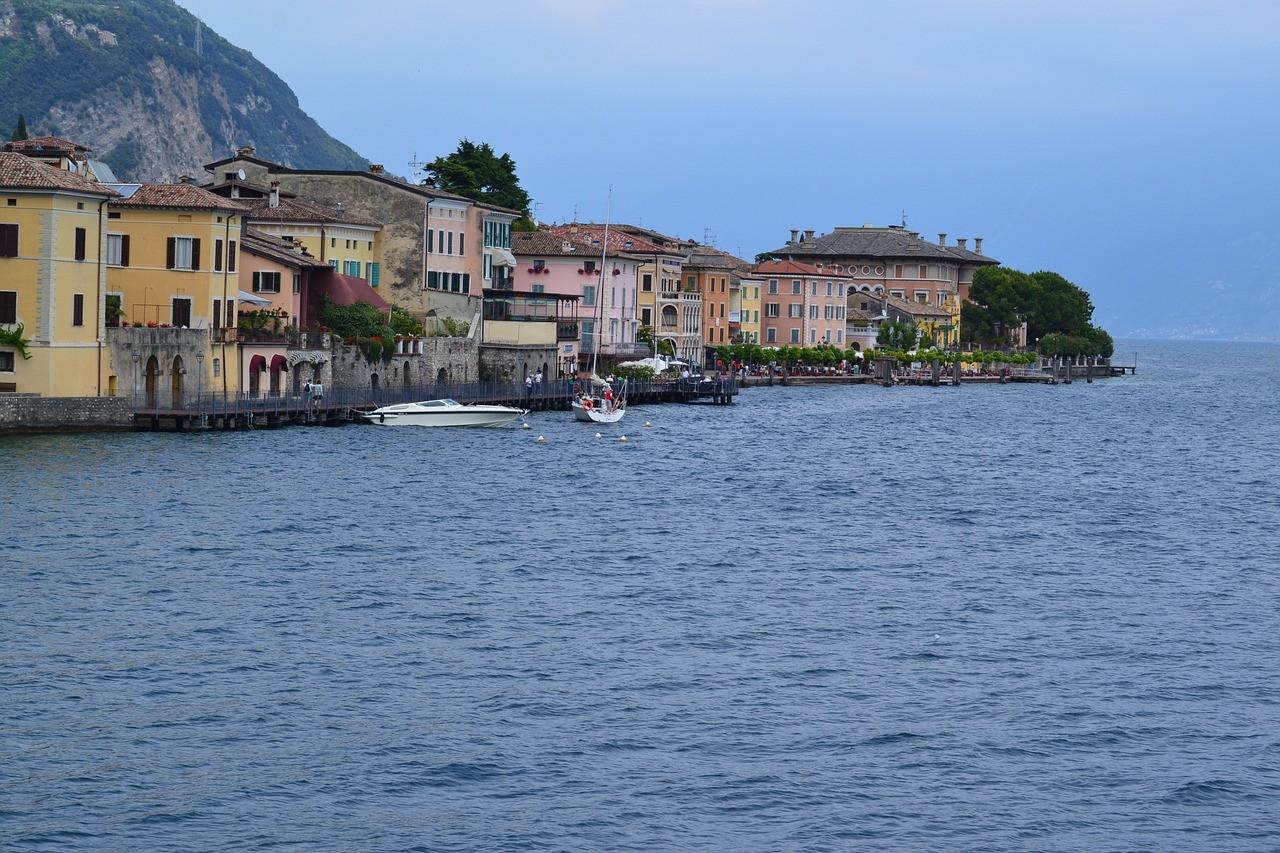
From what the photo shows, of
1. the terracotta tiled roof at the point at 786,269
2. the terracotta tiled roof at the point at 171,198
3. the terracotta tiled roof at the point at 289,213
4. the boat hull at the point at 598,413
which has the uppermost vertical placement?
the terracotta tiled roof at the point at 786,269

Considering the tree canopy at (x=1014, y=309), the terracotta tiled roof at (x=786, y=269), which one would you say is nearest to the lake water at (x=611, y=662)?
the terracotta tiled roof at (x=786, y=269)

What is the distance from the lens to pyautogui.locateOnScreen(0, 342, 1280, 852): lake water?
2606 centimetres

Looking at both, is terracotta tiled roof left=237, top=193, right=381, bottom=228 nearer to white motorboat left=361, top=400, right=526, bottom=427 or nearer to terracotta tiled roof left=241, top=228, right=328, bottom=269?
terracotta tiled roof left=241, top=228, right=328, bottom=269

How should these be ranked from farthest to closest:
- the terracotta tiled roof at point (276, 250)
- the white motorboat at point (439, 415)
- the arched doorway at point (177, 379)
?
the terracotta tiled roof at point (276, 250) < the white motorboat at point (439, 415) < the arched doorway at point (177, 379)

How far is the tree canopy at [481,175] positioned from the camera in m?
132

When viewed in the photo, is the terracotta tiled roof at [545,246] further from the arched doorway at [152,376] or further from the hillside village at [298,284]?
the arched doorway at [152,376]

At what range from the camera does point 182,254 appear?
250 ft

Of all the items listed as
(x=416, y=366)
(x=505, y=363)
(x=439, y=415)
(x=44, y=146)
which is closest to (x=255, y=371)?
(x=439, y=415)

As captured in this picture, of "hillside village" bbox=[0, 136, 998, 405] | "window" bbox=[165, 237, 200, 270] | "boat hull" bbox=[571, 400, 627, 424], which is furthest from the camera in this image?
"boat hull" bbox=[571, 400, 627, 424]

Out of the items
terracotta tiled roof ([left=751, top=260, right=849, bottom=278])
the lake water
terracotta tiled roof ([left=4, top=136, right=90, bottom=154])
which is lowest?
the lake water

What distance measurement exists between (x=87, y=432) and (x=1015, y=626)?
4014 cm

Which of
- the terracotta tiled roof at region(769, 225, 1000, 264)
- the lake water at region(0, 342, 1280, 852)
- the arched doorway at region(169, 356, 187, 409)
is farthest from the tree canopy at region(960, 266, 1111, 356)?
the lake water at region(0, 342, 1280, 852)

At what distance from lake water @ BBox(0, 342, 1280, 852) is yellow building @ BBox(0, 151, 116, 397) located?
3546mm

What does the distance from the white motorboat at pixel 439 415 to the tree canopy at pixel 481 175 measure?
46.7 metres
